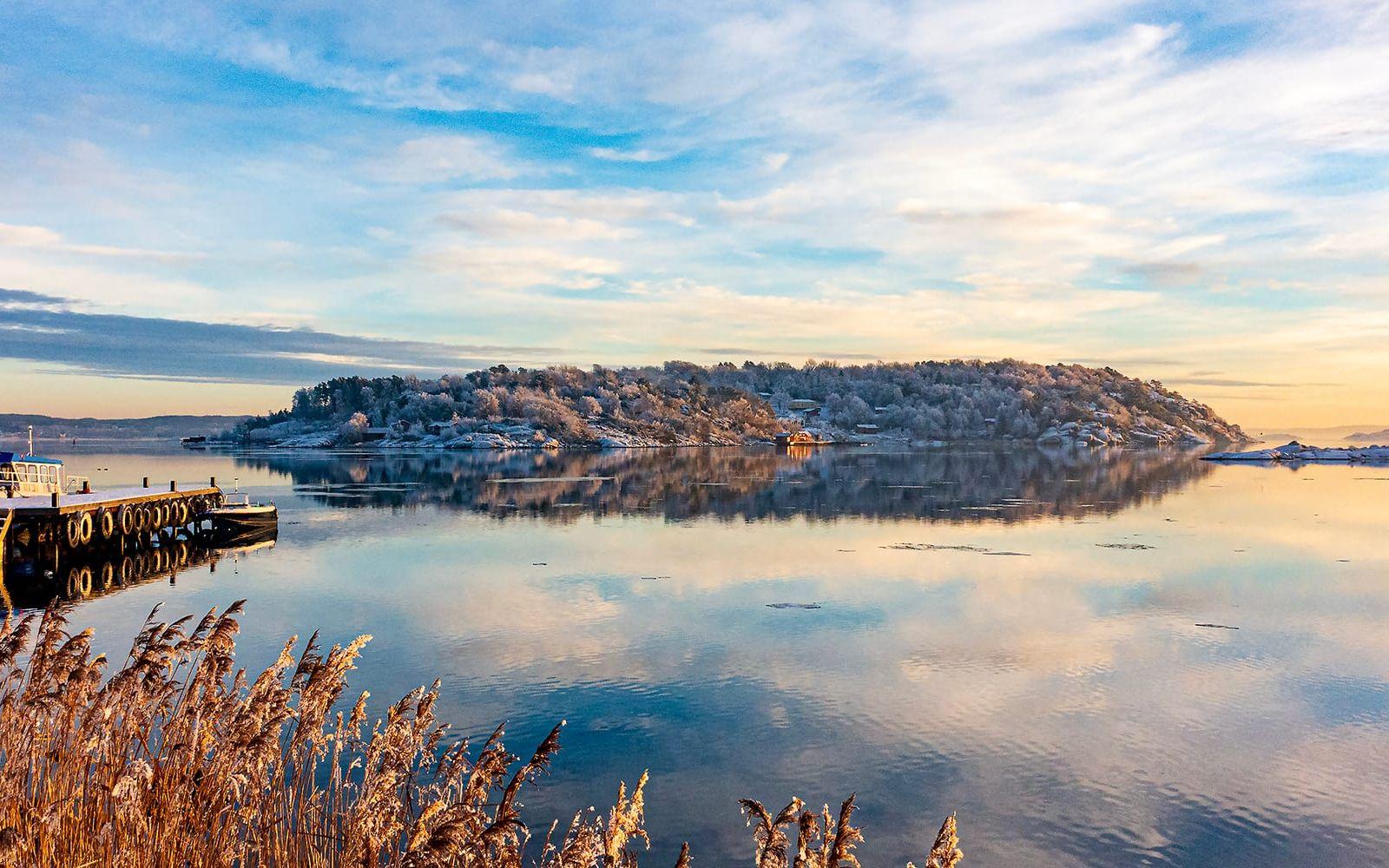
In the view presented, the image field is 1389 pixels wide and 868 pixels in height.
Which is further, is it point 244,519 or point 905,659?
point 244,519

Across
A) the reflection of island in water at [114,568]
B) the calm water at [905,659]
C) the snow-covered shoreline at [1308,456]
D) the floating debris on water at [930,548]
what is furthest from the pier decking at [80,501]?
the snow-covered shoreline at [1308,456]

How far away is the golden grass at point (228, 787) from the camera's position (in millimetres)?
7148

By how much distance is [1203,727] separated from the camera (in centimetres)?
1875

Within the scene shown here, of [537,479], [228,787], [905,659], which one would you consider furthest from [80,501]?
[537,479]

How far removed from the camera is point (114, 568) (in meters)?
41.2

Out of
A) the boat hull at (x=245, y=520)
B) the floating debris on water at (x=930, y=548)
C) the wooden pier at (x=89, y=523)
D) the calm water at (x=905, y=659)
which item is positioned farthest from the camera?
the boat hull at (x=245, y=520)

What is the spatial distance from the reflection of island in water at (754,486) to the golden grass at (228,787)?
45783mm

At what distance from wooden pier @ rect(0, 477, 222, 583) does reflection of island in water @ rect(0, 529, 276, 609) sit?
0.42m

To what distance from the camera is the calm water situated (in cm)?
1493

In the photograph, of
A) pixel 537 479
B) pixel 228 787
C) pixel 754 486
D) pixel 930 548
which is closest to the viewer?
pixel 228 787

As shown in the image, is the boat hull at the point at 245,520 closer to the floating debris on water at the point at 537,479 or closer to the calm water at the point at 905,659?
the calm water at the point at 905,659

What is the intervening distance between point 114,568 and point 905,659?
112 feet

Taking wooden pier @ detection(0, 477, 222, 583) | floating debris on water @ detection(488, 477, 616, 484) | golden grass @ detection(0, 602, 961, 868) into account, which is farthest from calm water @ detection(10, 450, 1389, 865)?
floating debris on water @ detection(488, 477, 616, 484)

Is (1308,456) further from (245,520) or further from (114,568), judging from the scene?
(114,568)
